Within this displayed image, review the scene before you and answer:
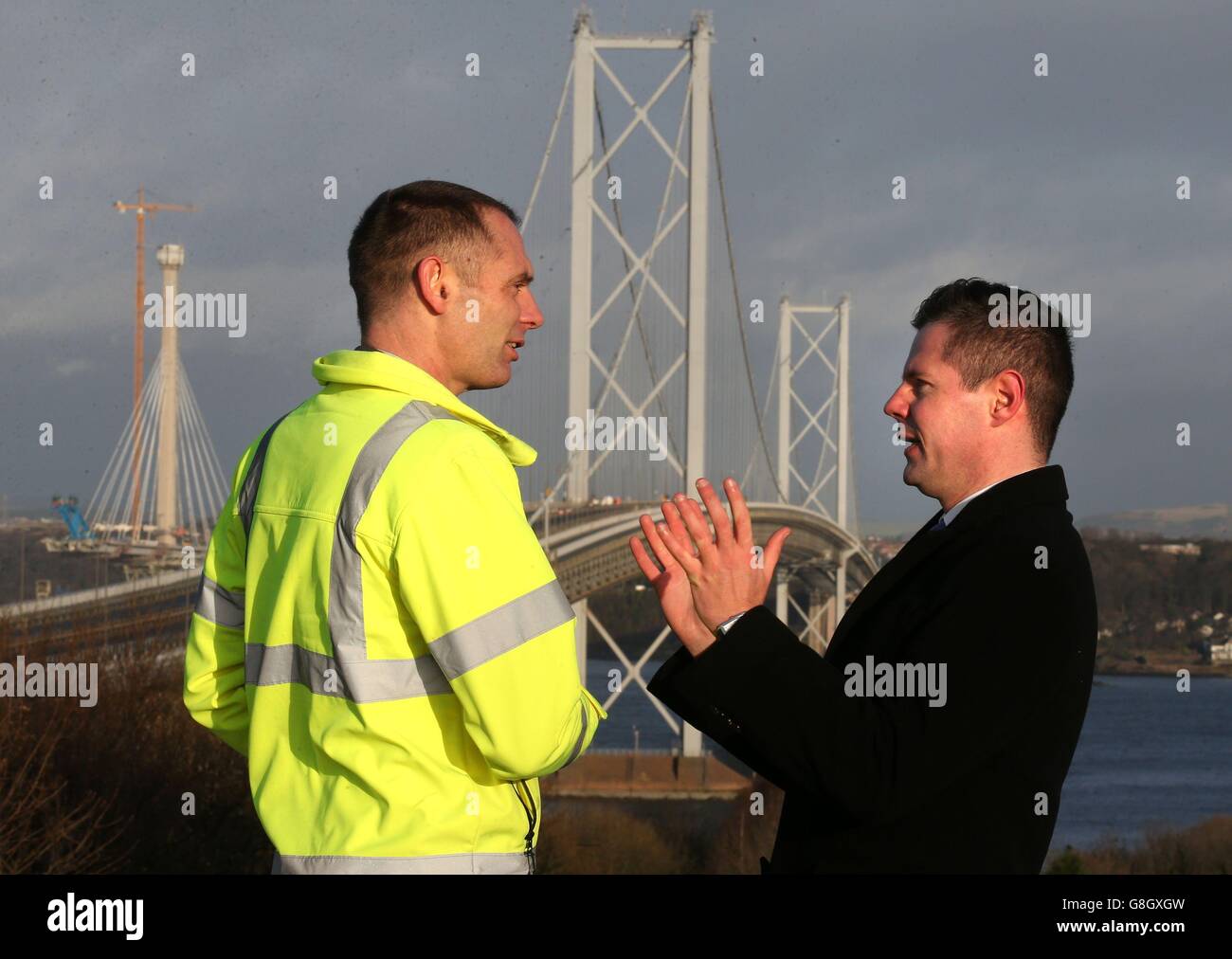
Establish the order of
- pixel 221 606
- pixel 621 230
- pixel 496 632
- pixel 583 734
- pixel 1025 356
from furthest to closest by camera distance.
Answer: pixel 621 230
pixel 221 606
pixel 1025 356
pixel 583 734
pixel 496 632

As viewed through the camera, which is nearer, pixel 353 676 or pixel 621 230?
pixel 353 676

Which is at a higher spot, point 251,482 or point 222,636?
point 251,482

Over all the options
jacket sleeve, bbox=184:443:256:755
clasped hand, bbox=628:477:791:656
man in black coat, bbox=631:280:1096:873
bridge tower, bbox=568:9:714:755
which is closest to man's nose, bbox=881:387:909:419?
man in black coat, bbox=631:280:1096:873

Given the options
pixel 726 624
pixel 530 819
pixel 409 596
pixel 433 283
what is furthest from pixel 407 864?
pixel 433 283

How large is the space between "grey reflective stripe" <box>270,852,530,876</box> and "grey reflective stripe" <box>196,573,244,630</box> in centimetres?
34

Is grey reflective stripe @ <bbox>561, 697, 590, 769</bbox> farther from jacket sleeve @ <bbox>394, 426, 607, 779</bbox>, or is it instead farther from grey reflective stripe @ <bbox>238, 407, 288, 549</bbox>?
grey reflective stripe @ <bbox>238, 407, 288, 549</bbox>

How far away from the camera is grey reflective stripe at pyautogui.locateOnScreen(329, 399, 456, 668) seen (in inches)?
65.0

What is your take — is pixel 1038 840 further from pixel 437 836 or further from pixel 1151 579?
pixel 1151 579

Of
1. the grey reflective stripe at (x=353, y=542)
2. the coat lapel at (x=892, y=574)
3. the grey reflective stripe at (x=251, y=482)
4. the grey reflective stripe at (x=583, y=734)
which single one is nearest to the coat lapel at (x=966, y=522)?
the coat lapel at (x=892, y=574)

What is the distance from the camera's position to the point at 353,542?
1657mm

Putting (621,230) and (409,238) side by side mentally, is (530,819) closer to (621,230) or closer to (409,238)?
(409,238)

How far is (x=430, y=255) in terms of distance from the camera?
1789 mm

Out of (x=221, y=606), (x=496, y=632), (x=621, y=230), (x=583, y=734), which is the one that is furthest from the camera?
(x=621, y=230)

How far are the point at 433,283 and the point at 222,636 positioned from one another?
526mm
